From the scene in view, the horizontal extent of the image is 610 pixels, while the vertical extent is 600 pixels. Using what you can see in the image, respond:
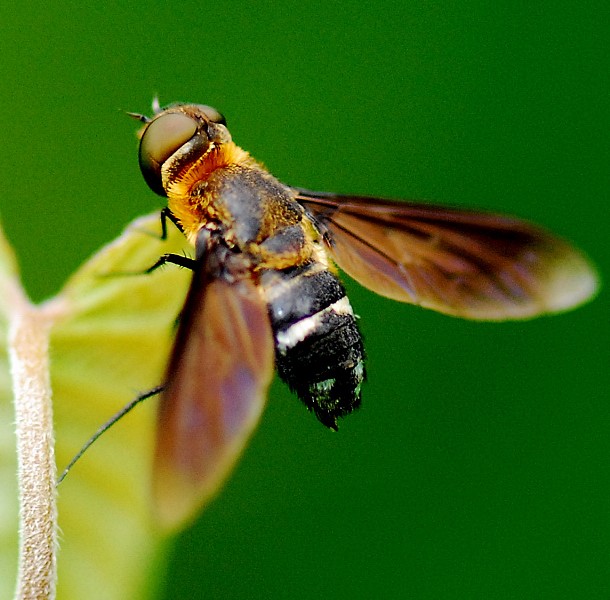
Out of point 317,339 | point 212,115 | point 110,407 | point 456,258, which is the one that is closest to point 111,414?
point 110,407

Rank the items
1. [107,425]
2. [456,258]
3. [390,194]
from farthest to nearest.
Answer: [390,194], [456,258], [107,425]

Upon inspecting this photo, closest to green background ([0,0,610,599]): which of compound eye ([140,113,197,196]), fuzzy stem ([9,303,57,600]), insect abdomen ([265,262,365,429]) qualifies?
compound eye ([140,113,197,196])

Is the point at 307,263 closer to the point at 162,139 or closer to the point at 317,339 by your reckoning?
the point at 317,339

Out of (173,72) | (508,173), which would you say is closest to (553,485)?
(508,173)

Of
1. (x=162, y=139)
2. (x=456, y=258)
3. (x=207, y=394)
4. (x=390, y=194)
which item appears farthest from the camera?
(x=390, y=194)

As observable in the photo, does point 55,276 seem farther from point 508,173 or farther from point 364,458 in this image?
point 508,173

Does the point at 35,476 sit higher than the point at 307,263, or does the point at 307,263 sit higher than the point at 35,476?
the point at 307,263

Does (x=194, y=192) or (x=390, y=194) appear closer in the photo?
(x=194, y=192)
